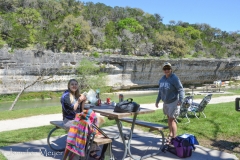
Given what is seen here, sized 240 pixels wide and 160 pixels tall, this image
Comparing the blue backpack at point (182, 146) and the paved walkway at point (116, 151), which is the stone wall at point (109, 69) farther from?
the blue backpack at point (182, 146)

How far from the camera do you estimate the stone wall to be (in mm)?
27859

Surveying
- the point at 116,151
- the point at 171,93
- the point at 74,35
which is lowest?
the point at 116,151

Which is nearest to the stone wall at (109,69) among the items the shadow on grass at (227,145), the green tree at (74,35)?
the green tree at (74,35)

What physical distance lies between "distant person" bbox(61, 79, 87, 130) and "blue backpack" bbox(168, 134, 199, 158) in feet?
7.00

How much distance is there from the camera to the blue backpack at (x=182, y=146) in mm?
5047

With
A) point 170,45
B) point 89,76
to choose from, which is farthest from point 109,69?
point 170,45

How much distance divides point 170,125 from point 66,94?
2494 millimetres

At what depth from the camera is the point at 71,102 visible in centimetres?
498

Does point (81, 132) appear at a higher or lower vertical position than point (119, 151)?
higher

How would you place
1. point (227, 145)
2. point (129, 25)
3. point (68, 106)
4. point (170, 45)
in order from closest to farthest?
point (68, 106), point (227, 145), point (170, 45), point (129, 25)

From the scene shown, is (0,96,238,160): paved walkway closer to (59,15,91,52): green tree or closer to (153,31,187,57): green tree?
(59,15,91,52): green tree

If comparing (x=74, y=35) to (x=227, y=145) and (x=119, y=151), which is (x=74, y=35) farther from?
(x=227, y=145)

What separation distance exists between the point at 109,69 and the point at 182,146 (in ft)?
95.7

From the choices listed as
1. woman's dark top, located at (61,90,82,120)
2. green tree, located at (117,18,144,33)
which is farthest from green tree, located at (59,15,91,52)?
woman's dark top, located at (61,90,82,120)
